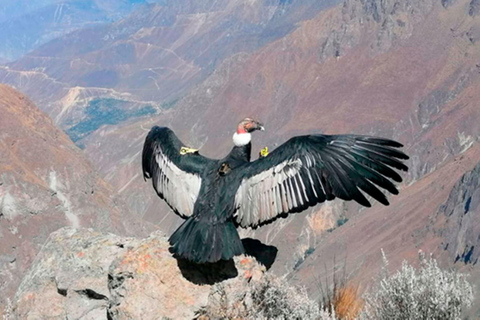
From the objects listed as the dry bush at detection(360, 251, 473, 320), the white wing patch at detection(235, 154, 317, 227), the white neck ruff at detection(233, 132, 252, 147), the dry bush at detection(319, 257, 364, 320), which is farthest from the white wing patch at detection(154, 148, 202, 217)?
the dry bush at detection(360, 251, 473, 320)

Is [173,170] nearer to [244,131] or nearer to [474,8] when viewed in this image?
[244,131]

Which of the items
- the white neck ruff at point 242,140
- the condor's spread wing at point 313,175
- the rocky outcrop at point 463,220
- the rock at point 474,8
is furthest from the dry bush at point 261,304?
the rock at point 474,8

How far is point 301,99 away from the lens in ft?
456

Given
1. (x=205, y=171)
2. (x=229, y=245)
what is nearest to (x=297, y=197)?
(x=229, y=245)

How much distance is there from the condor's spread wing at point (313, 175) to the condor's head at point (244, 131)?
0.92 metres

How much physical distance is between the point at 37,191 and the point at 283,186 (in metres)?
36.9

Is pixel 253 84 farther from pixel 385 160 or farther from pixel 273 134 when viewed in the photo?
pixel 385 160

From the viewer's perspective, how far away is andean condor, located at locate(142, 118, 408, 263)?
7348 mm

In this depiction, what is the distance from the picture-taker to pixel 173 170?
8.96 m

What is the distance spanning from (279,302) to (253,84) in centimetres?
15222

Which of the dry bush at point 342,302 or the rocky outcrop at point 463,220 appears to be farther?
the rocky outcrop at point 463,220

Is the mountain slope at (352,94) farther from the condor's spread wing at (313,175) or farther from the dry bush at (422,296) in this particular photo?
the condor's spread wing at (313,175)

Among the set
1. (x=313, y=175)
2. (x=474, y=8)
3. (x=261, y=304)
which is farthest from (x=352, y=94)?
(x=261, y=304)

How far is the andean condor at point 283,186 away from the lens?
24.1 ft
